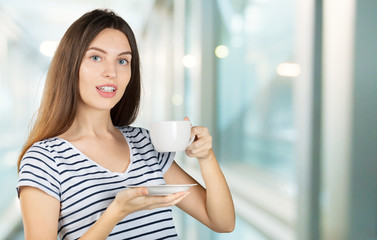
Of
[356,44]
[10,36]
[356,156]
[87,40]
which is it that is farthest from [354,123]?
[10,36]

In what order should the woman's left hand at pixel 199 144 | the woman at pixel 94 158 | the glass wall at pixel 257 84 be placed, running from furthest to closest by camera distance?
the glass wall at pixel 257 84 < the woman's left hand at pixel 199 144 < the woman at pixel 94 158

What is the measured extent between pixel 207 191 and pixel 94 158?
0.32m

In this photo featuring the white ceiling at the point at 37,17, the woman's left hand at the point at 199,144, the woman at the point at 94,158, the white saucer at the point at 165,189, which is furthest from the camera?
the white ceiling at the point at 37,17

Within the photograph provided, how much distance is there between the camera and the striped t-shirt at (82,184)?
821mm

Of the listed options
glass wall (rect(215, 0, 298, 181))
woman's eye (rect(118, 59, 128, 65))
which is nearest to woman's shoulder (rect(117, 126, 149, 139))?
woman's eye (rect(118, 59, 128, 65))

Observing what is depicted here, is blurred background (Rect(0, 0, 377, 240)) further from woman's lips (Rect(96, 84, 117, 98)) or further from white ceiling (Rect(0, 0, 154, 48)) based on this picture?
woman's lips (Rect(96, 84, 117, 98))

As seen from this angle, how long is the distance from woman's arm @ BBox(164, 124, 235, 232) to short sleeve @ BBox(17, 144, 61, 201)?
334 mm

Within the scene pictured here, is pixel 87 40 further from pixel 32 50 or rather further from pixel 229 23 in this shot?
pixel 32 50

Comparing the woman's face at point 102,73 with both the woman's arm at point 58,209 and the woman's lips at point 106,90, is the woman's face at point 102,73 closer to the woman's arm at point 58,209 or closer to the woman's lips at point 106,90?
the woman's lips at point 106,90

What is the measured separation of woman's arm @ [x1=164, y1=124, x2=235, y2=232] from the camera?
3.02ft

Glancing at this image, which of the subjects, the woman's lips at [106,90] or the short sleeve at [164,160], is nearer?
the woman's lips at [106,90]

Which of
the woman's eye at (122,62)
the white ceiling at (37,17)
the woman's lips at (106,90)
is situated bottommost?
the woman's lips at (106,90)

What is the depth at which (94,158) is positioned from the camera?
3.11 feet

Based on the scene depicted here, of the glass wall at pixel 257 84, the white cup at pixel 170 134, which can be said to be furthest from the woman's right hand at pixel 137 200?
the glass wall at pixel 257 84
